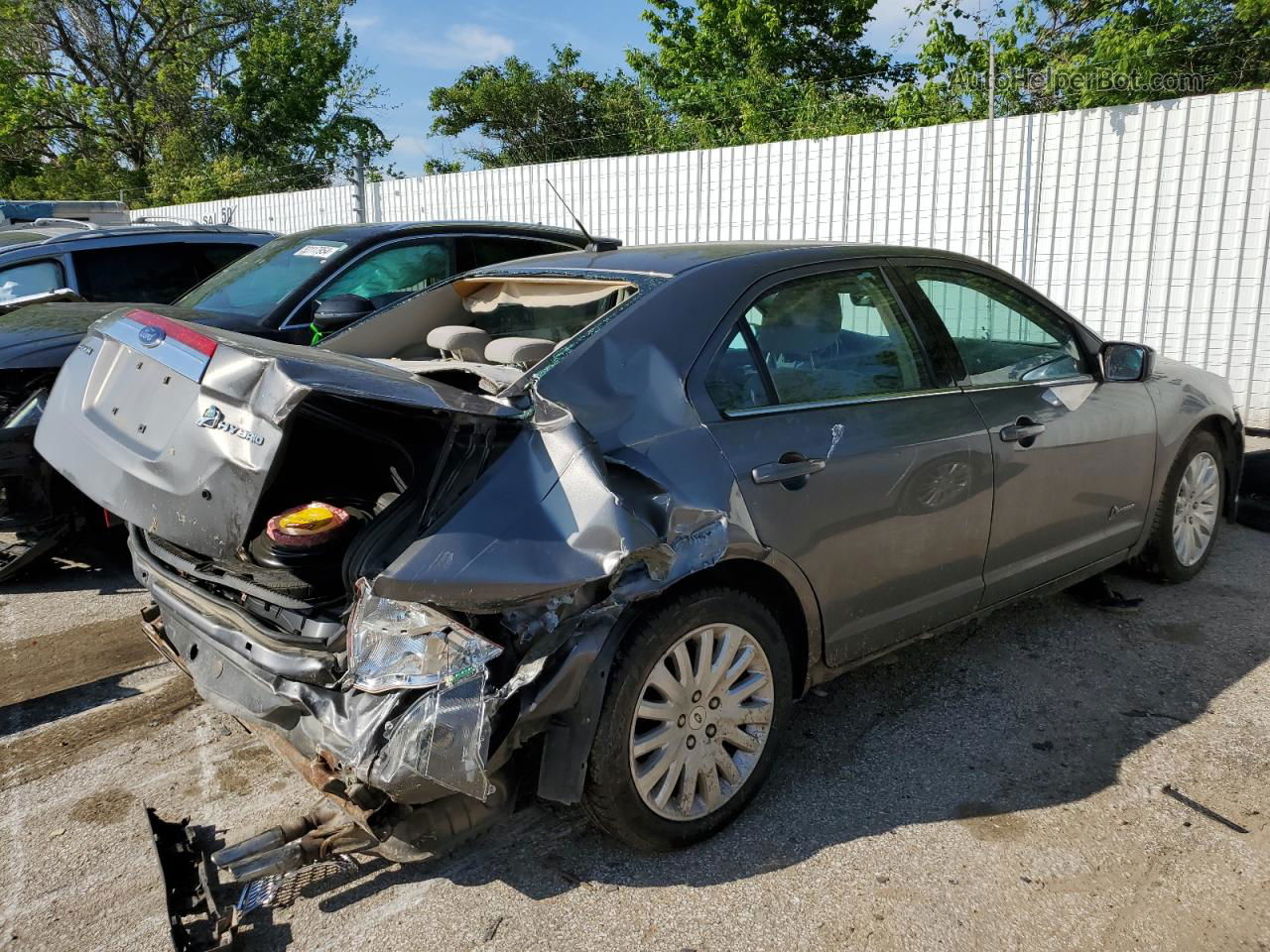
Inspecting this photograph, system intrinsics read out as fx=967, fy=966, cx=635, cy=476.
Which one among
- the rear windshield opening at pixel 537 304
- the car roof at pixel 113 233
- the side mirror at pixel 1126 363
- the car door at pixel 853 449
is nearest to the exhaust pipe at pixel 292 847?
the car door at pixel 853 449

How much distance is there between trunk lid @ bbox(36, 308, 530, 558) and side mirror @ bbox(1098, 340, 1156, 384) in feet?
9.11

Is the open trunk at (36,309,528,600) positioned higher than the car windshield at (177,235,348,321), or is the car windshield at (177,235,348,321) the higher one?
the car windshield at (177,235,348,321)

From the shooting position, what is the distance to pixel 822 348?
327 centimetres

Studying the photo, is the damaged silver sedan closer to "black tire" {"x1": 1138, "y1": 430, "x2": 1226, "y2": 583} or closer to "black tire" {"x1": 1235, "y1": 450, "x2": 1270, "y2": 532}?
"black tire" {"x1": 1138, "y1": 430, "x2": 1226, "y2": 583}

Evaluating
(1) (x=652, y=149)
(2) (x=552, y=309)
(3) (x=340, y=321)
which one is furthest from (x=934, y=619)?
(1) (x=652, y=149)

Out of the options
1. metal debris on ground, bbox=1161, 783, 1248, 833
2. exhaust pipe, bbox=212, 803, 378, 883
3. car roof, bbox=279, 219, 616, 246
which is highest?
car roof, bbox=279, 219, 616, 246

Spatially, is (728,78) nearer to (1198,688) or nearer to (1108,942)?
(1198,688)

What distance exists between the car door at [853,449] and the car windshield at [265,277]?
3.79 metres

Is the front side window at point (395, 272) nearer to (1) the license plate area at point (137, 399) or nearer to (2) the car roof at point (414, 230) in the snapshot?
(2) the car roof at point (414, 230)

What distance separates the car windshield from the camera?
602cm

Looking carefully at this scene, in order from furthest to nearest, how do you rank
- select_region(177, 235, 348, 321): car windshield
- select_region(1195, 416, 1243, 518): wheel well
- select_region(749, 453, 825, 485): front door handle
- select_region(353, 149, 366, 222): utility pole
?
select_region(353, 149, 366, 222): utility pole < select_region(177, 235, 348, 321): car windshield < select_region(1195, 416, 1243, 518): wheel well < select_region(749, 453, 825, 485): front door handle

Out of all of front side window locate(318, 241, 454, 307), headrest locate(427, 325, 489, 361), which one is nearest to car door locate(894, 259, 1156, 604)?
headrest locate(427, 325, 489, 361)

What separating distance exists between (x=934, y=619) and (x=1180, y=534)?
2013mm

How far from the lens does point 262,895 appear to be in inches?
103
